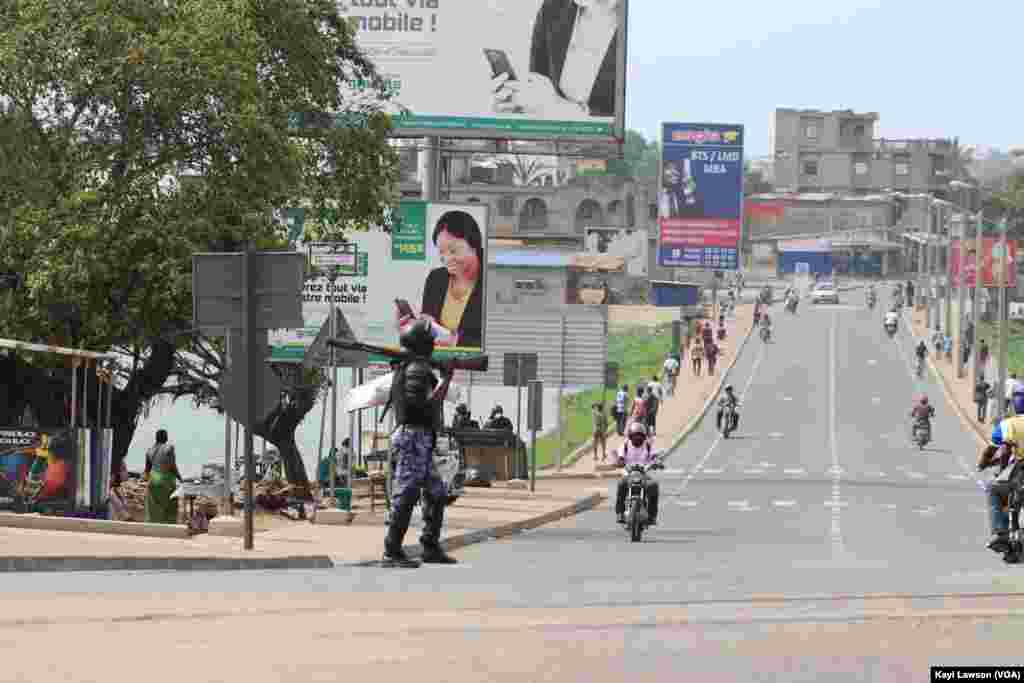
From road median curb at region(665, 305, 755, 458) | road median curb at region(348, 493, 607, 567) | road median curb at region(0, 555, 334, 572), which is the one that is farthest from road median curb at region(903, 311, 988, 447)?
road median curb at region(0, 555, 334, 572)

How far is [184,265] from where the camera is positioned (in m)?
29.3

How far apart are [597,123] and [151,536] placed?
25252 millimetres

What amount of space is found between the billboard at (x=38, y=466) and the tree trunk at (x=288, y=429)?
659 inches

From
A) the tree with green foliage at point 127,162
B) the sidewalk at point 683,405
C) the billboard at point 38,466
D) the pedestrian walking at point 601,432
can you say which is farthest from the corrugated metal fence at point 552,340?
the billboard at point 38,466

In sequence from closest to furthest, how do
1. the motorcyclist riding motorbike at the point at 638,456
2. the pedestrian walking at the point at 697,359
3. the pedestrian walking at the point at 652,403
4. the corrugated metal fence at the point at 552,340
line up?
the motorcyclist riding motorbike at the point at 638,456
the pedestrian walking at the point at 652,403
the pedestrian walking at the point at 697,359
the corrugated metal fence at the point at 552,340

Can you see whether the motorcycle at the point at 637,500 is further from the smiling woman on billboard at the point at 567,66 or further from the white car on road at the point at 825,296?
the white car on road at the point at 825,296

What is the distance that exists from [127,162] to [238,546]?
1286cm

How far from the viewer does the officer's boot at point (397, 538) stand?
16062 mm

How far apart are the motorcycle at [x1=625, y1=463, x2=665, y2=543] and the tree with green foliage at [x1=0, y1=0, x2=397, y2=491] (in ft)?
21.6

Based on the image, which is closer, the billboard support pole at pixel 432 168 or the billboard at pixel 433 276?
the billboard at pixel 433 276

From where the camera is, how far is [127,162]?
30375 millimetres

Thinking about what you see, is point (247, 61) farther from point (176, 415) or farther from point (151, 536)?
point (176, 415)

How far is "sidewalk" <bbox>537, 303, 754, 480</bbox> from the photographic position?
57.5 metres

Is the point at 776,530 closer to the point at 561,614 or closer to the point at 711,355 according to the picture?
the point at 561,614
